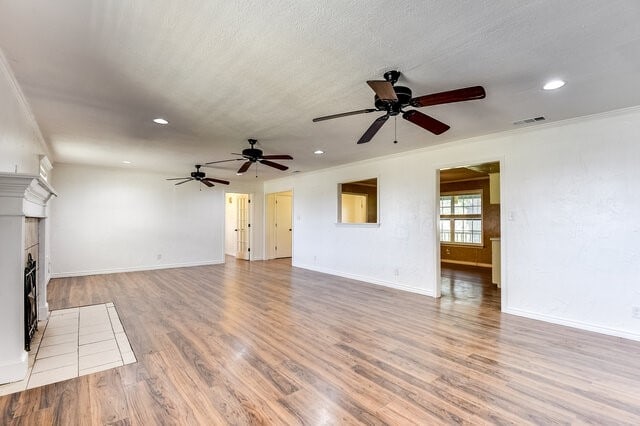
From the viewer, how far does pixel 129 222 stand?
7.39 meters

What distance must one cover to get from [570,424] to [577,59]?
99.0 inches

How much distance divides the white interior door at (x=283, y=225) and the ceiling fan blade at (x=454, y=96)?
786cm

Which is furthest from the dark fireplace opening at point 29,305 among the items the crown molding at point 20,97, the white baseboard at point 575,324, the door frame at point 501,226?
the white baseboard at point 575,324

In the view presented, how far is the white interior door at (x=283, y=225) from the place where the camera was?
32.7 feet

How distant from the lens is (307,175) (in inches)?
310

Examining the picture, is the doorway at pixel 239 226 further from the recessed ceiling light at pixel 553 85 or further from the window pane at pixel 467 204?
the recessed ceiling light at pixel 553 85

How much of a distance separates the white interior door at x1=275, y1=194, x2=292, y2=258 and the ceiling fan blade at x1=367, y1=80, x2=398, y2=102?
312 inches

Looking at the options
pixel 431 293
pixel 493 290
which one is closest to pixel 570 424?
pixel 431 293

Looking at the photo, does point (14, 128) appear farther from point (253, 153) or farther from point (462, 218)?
point (462, 218)

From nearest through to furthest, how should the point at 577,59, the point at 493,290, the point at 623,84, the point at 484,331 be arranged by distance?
the point at 577,59, the point at 623,84, the point at 484,331, the point at 493,290

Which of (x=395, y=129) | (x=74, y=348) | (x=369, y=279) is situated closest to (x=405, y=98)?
(x=395, y=129)

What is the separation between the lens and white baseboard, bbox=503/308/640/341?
324 centimetres

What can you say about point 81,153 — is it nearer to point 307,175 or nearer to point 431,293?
point 307,175

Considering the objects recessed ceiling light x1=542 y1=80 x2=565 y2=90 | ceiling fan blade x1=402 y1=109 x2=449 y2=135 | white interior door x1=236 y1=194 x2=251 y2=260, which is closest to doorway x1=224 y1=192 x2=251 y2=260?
white interior door x1=236 y1=194 x2=251 y2=260
